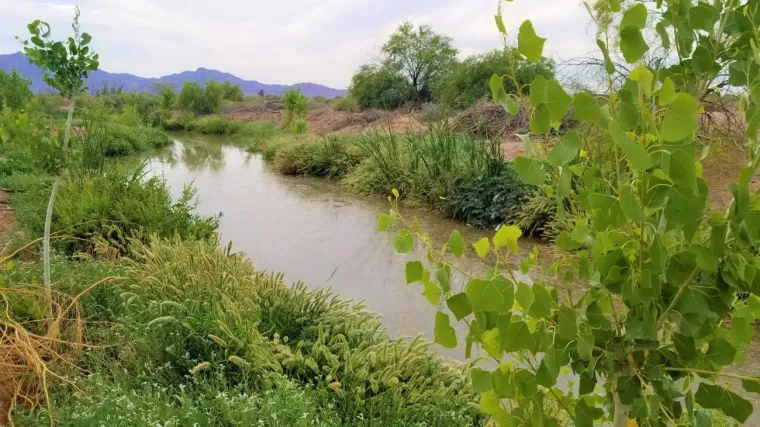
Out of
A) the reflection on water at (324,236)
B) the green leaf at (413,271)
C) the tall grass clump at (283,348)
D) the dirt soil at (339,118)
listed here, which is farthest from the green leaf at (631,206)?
the dirt soil at (339,118)

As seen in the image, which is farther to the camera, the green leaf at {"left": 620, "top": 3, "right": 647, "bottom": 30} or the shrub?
the shrub

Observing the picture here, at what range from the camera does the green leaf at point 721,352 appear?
812mm

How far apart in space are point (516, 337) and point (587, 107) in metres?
0.36

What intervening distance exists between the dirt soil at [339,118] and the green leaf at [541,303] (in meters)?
11.7

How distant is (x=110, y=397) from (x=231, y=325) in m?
0.61

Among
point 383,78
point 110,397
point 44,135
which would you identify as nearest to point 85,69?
point 44,135

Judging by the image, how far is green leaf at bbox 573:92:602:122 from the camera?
656 millimetres

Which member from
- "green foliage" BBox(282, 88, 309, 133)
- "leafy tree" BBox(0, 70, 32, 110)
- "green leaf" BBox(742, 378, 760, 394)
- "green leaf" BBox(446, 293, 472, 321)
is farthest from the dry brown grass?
"green foliage" BBox(282, 88, 309, 133)

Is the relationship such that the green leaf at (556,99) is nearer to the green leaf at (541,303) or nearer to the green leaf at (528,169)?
the green leaf at (528,169)

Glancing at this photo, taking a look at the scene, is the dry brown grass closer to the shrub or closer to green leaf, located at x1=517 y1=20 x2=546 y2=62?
green leaf, located at x1=517 y1=20 x2=546 y2=62

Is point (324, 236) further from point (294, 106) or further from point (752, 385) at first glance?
point (294, 106)

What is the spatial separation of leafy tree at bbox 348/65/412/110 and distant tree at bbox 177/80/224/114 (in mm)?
8283

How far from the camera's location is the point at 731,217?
0.68 meters

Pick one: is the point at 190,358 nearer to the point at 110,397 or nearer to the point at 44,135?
the point at 110,397
